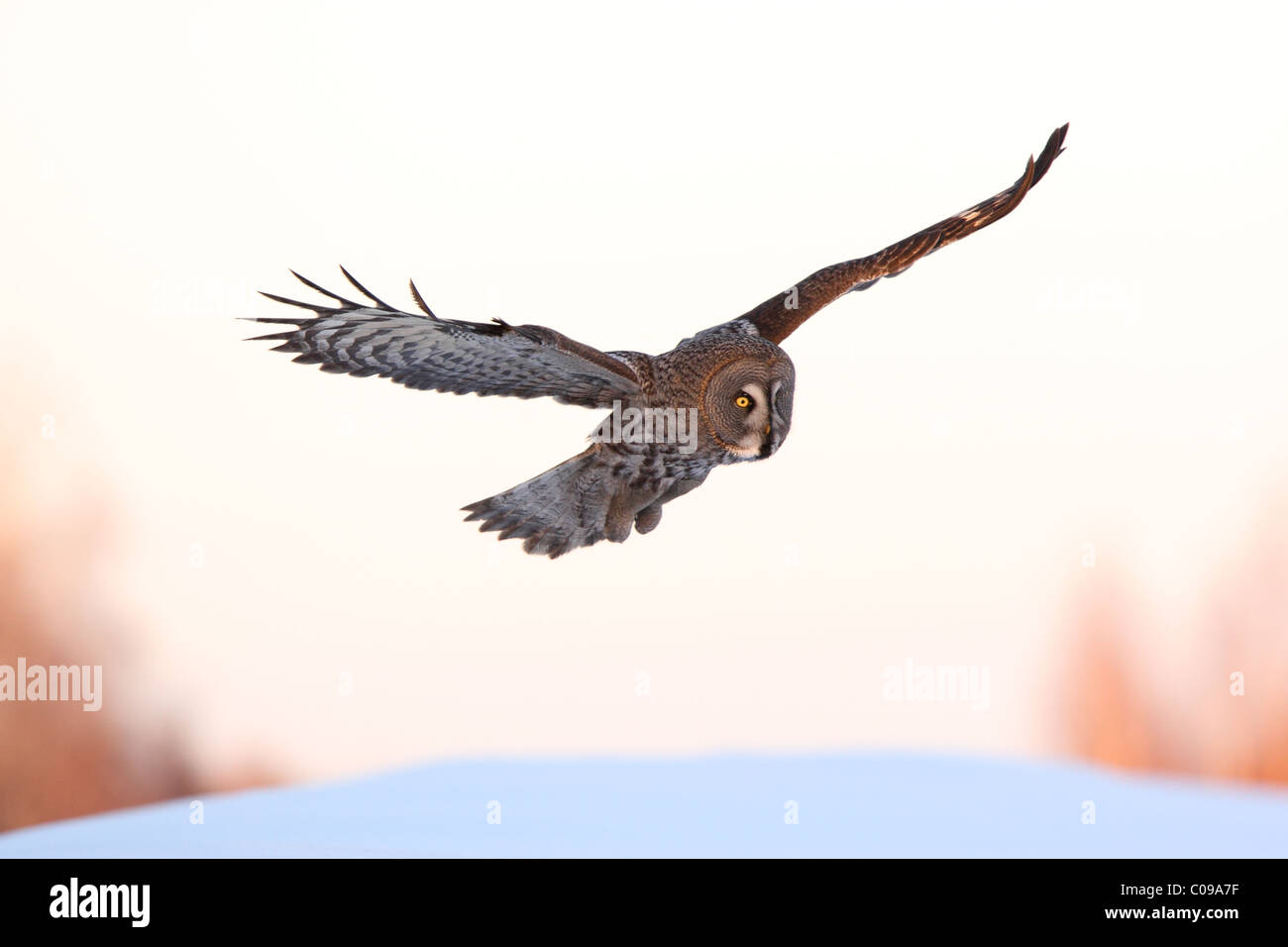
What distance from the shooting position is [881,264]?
3832mm

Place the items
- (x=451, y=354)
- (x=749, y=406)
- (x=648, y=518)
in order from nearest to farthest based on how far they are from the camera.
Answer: (x=451, y=354) → (x=749, y=406) → (x=648, y=518)

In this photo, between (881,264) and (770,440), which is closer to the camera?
(770,440)

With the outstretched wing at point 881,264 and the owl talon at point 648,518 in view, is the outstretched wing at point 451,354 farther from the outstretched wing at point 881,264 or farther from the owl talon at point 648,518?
the outstretched wing at point 881,264

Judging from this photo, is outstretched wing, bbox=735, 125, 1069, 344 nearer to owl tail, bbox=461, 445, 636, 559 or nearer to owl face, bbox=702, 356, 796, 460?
owl face, bbox=702, 356, 796, 460

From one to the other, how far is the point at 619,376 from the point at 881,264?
1092mm

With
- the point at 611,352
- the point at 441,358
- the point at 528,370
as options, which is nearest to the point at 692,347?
the point at 611,352

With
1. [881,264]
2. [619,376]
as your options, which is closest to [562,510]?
[619,376]

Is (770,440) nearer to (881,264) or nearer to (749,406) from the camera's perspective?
(749,406)

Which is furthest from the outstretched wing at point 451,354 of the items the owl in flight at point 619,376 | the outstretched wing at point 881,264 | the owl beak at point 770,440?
the outstretched wing at point 881,264

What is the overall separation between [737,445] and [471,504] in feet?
3.10

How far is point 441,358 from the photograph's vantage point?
128 inches

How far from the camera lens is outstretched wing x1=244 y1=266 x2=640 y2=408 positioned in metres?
2.96

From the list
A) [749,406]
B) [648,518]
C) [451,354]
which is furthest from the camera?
[648,518]

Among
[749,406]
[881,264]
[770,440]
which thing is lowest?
[770,440]
